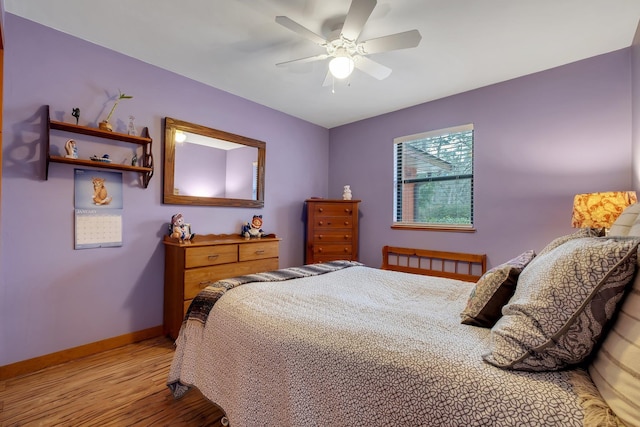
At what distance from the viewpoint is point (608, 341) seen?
2.35ft

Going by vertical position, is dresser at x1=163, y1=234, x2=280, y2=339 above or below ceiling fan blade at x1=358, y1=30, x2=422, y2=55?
below

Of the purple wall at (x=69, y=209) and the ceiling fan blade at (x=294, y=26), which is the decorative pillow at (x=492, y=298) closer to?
the ceiling fan blade at (x=294, y=26)

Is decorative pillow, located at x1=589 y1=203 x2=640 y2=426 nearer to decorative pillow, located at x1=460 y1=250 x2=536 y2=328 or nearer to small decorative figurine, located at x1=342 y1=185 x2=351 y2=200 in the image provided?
decorative pillow, located at x1=460 y1=250 x2=536 y2=328

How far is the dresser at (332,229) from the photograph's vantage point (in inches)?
145

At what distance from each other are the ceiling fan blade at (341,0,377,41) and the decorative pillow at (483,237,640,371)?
5.12 ft

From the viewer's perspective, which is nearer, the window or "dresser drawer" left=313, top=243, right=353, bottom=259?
the window

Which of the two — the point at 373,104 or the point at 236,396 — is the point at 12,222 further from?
the point at 373,104

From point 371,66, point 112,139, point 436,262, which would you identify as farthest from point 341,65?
point 436,262

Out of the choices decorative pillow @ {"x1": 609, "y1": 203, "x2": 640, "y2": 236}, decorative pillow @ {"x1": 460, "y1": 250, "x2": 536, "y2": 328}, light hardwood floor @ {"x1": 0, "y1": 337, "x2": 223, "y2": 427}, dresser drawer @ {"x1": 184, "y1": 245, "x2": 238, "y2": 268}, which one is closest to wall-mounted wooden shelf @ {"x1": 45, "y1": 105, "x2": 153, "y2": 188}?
dresser drawer @ {"x1": 184, "y1": 245, "x2": 238, "y2": 268}

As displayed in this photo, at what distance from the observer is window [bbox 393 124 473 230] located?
3.18 m

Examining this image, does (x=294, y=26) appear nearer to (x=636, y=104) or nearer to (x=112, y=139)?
(x=112, y=139)

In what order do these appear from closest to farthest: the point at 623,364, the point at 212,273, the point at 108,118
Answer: the point at 623,364 → the point at 108,118 → the point at 212,273

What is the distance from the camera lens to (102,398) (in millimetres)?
1758

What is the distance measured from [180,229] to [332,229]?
184cm
